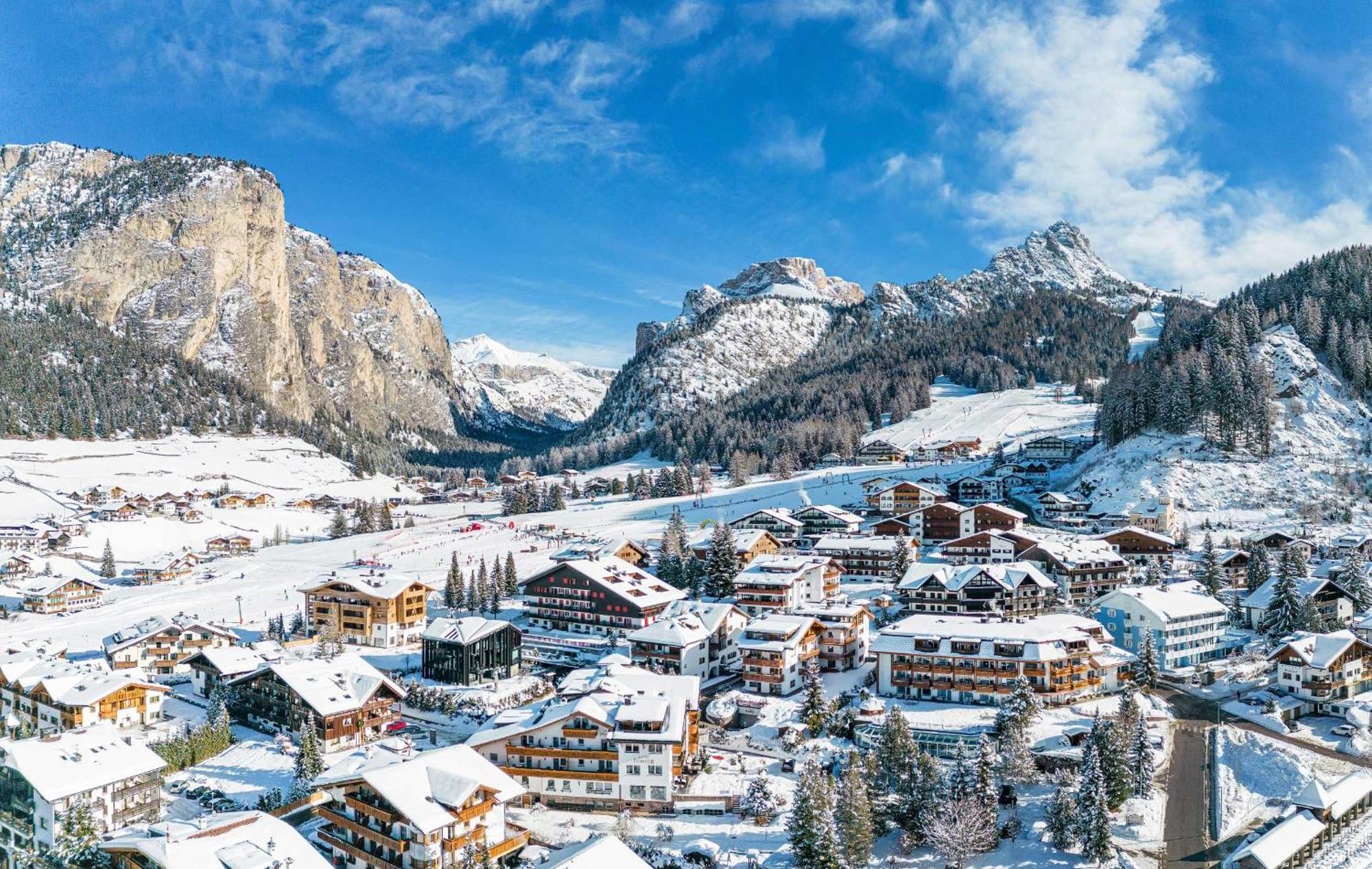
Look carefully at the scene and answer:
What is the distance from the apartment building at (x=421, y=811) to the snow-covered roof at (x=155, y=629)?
3307cm

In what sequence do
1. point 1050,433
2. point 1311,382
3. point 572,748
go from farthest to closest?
point 1050,433, point 1311,382, point 572,748

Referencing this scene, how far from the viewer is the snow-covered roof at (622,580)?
6462cm

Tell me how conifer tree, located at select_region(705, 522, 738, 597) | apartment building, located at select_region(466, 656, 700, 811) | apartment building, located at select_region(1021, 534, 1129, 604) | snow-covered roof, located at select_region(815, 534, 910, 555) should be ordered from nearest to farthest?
apartment building, located at select_region(466, 656, 700, 811) < apartment building, located at select_region(1021, 534, 1129, 604) < conifer tree, located at select_region(705, 522, 738, 597) < snow-covered roof, located at select_region(815, 534, 910, 555)

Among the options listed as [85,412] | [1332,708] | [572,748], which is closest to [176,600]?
[572,748]

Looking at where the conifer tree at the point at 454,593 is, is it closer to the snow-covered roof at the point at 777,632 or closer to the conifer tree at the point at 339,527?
the snow-covered roof at the point at 777,632

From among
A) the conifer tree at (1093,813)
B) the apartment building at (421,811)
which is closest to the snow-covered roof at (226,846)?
the apartment building at (421,811)

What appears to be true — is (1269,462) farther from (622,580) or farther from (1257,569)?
(622,580)

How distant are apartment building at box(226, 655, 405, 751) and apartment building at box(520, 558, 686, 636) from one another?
16542mm

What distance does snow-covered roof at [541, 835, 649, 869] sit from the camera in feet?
95.0

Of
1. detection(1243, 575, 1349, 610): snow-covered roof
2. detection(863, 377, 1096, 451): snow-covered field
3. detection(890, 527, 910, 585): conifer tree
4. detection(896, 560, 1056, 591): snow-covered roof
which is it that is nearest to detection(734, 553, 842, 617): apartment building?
detection(896, 560, 1056, 591): snow-covered roof

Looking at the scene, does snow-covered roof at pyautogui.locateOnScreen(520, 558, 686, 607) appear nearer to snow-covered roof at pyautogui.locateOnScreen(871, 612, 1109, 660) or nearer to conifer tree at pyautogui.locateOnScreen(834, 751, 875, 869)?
snow-covered roof at pyautogui.locateOnScreen(871, 612, 1109, 660)

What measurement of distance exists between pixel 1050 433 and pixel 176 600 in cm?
12321

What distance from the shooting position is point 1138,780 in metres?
39.0

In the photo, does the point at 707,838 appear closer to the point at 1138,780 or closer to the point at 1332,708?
the point at 1138,780
